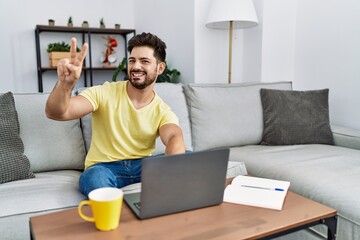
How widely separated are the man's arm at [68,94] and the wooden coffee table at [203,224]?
1.29 feet

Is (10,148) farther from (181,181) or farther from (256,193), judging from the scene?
(256,193)

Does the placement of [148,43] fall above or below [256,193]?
above

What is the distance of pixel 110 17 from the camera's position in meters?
4.15

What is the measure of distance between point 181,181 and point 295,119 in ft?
4.65

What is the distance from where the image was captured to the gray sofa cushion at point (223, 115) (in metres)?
2.04

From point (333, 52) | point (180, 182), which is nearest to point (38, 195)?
point (180, 182)

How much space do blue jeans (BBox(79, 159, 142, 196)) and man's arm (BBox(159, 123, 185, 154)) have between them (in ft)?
0.63

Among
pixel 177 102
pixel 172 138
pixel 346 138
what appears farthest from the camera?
pixel 346 138

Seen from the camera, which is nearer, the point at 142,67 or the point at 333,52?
the point at 142,67

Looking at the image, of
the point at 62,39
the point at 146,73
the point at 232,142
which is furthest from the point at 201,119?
the point at 62,39

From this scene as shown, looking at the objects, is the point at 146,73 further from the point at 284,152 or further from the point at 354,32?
the point at 354,32

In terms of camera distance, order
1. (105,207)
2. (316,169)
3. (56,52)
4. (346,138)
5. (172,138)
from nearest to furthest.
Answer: (105,207), (172,138), (316,169), (346,138), (56,52)

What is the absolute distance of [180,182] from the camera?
34.9 inches

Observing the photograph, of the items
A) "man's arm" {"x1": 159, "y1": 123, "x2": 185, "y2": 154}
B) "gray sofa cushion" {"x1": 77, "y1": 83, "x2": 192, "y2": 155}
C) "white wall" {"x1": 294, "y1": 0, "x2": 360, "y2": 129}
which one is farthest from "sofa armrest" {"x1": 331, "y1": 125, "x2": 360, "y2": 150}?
"man's arm" {"x1": 159, "y1": 123, "x2": 185, "y2": 154}
